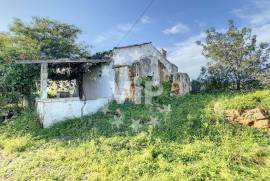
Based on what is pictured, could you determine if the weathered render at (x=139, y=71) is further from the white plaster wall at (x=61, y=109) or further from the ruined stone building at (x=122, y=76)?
the white plaster wall at (x=61, y=109)

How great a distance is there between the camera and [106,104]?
46.0 ft

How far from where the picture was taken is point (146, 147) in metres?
8.53

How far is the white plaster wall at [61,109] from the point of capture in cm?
1231

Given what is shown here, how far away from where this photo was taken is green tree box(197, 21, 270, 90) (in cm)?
1461

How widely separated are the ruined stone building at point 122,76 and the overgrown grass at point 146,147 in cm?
133

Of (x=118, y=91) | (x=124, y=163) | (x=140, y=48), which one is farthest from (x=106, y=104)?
(x=124, y=163)

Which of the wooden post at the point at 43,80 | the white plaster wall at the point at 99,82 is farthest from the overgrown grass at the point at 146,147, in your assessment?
the white plaster wall at the point at 99,82

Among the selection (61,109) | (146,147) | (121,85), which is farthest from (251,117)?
(61,109)

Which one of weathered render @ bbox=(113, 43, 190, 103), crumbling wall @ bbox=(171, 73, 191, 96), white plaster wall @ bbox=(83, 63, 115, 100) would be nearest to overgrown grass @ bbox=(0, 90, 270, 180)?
weathered render @ bbox=(113, 43, 190, 103)

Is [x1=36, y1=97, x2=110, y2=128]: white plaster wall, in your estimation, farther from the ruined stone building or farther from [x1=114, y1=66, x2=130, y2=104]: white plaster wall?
[x1=114, y1=66, x2=130, y2=104]: white plaster wall

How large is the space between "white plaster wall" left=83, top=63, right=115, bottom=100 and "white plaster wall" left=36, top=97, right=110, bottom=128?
149cm

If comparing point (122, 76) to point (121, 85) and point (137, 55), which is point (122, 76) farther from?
point (137, 55)

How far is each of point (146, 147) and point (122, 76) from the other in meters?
6.45

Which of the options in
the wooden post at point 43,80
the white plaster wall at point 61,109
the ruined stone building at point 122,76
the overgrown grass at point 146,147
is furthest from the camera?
the ruined stone building at point 122,76
